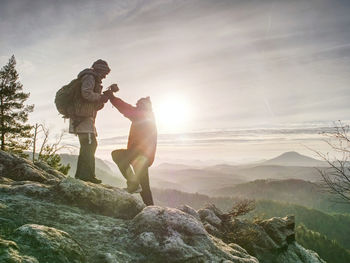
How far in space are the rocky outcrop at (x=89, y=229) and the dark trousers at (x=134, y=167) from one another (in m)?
0.70

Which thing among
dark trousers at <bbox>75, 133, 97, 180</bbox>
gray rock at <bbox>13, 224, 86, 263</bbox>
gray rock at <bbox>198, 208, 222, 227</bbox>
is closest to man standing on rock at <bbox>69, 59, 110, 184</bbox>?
dark trousers at <bbox>75, 133, 97, 180</bbox>

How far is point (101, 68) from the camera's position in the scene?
746 centimetres

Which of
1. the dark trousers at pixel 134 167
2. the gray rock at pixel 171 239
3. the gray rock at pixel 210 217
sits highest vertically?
the dark trousers at pixel 134 167

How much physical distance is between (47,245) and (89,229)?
1542mm

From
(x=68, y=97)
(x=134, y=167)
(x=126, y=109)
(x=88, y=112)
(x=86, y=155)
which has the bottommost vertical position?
(x=134, y=167)

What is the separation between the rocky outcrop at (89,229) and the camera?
3302 mm

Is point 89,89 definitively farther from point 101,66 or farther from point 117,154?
point 117,154

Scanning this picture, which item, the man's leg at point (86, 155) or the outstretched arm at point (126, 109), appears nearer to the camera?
the man's leg at point (86, 155)

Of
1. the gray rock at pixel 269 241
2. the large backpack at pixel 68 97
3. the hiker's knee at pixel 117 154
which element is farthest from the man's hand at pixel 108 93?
the gray rock at pixel 269 241

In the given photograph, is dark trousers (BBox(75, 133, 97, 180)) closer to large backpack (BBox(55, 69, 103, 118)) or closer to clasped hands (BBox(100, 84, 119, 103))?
large backpack (BBox(55, 69, 103, 118))

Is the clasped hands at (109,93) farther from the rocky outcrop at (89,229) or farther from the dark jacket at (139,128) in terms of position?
the rocky outcrop at (89,229)

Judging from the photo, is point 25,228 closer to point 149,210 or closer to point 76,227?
point 76,227

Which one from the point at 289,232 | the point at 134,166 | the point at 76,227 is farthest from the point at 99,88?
the point at 289,232

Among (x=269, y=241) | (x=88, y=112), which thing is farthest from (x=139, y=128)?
(x=269, y=241)
